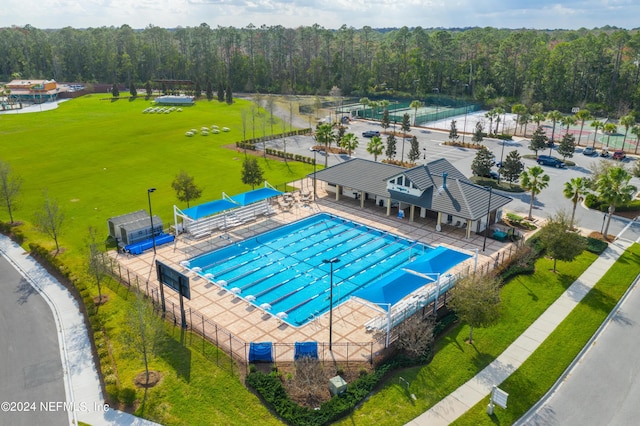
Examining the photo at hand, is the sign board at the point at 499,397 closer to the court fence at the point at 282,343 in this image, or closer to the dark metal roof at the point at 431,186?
the court fence at the point at 282,343

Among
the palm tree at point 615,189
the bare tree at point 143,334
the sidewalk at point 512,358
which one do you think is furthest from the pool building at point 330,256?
the palm tree at point 615,189

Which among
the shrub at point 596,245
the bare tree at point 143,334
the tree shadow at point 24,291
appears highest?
the bare tree at point 143,334

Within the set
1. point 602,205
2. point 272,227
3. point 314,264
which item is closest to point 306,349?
point 314,264

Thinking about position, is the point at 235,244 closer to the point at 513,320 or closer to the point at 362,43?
the point at 513,320

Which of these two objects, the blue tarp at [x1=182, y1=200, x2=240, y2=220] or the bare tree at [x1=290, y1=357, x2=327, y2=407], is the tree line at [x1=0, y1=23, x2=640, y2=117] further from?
the bare tree at [x1=290, y1=357, x2=327, y2=407]

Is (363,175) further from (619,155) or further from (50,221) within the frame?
(619,155)
